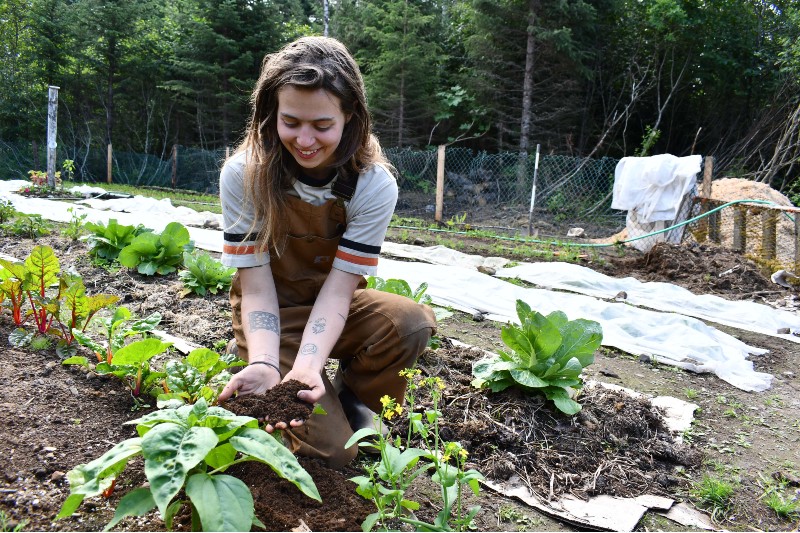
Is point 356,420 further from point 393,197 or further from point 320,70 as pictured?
point 320,70

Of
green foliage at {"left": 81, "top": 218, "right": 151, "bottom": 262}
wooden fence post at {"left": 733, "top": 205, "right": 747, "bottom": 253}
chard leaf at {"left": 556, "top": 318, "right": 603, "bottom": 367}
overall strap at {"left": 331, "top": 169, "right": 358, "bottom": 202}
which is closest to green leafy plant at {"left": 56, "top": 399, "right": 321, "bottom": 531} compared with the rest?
overall strap at {"left": 331, "top": 169, "right": 358, "bottom": 202}

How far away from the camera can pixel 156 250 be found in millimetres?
4059

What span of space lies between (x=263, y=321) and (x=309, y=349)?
0.71 ft

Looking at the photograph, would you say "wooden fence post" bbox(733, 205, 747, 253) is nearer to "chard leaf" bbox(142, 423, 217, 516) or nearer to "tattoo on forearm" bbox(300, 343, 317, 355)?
"tattoo on forearm" bbox(300, 343, 317, 355)

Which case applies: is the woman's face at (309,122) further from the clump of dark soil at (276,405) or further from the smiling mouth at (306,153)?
the clump of dark soil at (276,405)

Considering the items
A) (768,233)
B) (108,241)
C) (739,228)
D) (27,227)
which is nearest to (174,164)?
(27,227)

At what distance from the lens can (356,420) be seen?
2182 mm

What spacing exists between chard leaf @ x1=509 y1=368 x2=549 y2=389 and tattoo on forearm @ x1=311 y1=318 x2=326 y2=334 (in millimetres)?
925

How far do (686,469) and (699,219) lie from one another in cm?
642

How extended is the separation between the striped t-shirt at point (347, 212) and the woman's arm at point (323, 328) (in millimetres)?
61

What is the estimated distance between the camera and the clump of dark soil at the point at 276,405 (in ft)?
4.92

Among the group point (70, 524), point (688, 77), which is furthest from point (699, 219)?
point (688, 77)

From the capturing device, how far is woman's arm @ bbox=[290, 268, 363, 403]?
68.9 inches

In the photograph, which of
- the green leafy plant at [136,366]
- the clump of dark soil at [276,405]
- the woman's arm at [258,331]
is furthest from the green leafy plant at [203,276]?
the clump of dark soil at [276,405]
